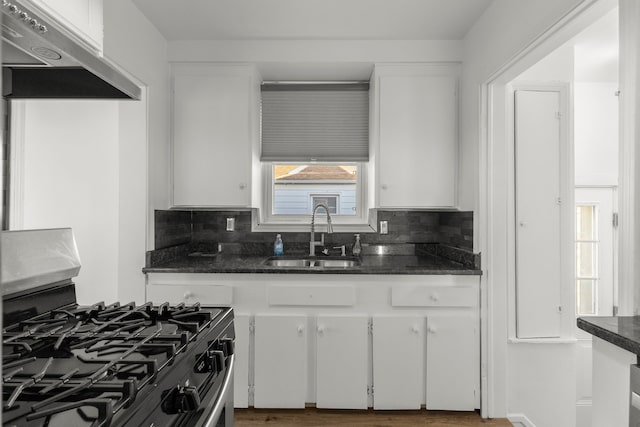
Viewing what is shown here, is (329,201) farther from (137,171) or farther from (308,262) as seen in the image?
(137,171)

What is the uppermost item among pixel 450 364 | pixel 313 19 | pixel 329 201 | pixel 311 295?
pixel 313 19

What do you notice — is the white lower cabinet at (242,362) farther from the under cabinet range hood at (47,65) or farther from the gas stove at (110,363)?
the under cabinet range hood at (47,65)

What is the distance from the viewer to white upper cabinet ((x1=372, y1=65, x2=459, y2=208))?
8.75ft

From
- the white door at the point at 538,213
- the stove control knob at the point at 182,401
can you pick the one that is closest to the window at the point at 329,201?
the white door at the point at 538,213

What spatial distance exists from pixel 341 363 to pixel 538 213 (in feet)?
4.83

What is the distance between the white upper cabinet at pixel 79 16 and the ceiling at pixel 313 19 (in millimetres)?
964

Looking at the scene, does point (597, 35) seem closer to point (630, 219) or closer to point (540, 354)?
point (630, 219)

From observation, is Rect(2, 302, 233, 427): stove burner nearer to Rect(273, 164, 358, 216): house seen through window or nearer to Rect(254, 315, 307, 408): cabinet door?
Rect(254, 315, 307, 408): cabinet door

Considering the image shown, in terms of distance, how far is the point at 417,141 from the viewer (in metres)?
2.68

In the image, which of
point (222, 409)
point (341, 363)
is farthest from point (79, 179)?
point (341, 363)

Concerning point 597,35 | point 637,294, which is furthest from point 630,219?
point 597,35

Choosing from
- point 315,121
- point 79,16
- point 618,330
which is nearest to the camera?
point 618,330

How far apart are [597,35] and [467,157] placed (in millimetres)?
1024

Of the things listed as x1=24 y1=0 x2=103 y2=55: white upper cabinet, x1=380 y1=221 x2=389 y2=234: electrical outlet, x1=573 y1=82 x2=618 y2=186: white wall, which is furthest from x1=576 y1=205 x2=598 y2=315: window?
x1=24 y1=0 x2=103 y2=55: white upper cabinet
